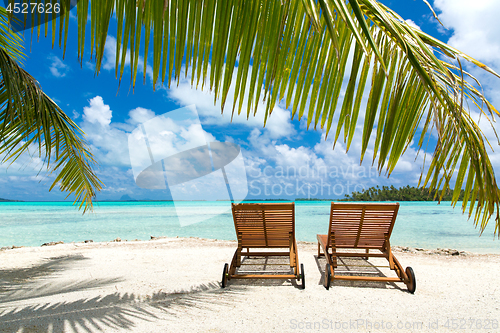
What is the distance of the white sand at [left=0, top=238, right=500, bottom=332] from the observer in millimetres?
2402

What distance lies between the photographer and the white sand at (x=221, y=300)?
7.88 ft

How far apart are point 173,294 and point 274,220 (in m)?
1.67

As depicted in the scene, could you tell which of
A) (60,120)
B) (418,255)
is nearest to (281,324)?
(60,120)

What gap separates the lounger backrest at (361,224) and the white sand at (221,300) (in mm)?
584

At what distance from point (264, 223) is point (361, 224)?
140 centimetres

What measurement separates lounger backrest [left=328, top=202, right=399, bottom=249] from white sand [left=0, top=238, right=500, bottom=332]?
584 mm

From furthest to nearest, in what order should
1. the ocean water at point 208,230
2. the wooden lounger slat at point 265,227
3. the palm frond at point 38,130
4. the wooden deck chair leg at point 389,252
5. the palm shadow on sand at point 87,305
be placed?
the ocean water at point 208,230, the wooden lounger slat at point 265,227, the wooden deck chair leg at point 389,252, the palm frond at point 38,130, the palm shadow on sand at point 87,305

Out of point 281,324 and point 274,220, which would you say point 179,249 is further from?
point 281,324

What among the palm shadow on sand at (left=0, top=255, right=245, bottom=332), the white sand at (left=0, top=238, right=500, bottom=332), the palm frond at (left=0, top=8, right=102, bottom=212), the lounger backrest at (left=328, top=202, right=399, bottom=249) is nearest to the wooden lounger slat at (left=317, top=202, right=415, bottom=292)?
the lounger backrest at (left=328, top=202, right=399, bottom=249)

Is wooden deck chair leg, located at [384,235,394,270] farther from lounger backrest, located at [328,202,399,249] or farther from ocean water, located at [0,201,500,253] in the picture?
ocean water, located at [0,201,500,253]

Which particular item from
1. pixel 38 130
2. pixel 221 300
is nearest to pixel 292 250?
pixel 221 300

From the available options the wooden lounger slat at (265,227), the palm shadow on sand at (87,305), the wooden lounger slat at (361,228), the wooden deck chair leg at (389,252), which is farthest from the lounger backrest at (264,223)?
the wooden deck chair leg at (389,252)

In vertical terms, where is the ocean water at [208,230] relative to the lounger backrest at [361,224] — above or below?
below

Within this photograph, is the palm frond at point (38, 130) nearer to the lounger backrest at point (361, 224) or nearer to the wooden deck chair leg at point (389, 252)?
the lounger backrest at point (361, 224)
